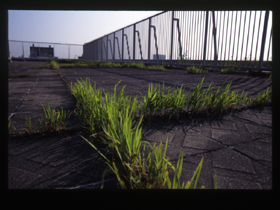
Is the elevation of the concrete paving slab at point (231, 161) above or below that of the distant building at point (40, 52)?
below

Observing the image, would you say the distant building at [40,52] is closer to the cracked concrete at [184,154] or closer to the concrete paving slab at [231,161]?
the cracked concrete at [184,154]

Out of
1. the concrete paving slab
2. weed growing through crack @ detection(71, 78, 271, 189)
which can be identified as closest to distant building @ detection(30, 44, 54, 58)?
weed growing through crack @ detection(71, 78, 271, 189)

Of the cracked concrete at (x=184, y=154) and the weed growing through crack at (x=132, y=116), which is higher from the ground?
the weed growing through crack at (x=132, y=116)

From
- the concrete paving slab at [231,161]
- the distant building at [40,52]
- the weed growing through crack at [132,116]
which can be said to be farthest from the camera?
the distant building at [40,52]

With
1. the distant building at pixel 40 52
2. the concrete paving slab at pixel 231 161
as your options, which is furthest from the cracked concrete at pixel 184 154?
the distant building at pixel 40 52

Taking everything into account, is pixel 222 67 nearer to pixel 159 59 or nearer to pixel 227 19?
pixel 227 19

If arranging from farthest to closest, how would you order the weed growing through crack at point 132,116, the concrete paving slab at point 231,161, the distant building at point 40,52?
the distant building at point 40,52, the concrete paving slab at point 231,161, the weed growing through crack at point 132,116

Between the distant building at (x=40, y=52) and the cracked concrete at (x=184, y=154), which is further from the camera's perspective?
the distant building at (x=40, y=52)

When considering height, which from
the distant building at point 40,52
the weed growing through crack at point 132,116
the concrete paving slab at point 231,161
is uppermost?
the distant building at point 40,52

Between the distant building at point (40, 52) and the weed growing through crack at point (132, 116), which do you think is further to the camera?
the distant building at point (40, 52)

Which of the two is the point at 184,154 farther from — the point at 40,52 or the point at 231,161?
the point at 40,52

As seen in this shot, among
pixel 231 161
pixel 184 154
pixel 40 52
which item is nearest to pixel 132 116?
pixel 184 154

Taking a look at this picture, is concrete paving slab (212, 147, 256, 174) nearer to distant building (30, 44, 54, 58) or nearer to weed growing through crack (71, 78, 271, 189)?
weed growing through crack (71, 78, 271, 189)

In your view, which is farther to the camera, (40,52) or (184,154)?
(40,52)
